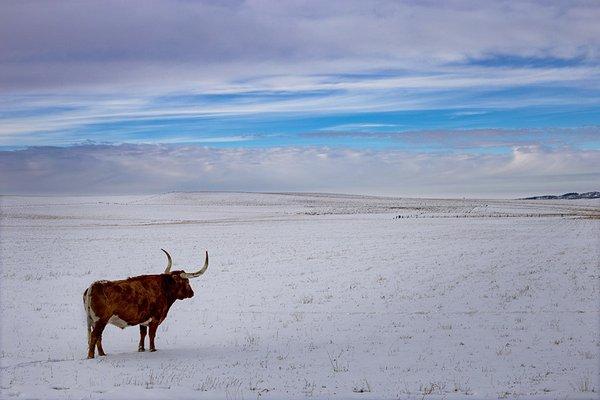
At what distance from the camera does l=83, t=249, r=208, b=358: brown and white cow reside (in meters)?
11.1

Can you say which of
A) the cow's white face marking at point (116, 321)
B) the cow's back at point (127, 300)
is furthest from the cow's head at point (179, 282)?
the cow's white face marking at point (116, 321)

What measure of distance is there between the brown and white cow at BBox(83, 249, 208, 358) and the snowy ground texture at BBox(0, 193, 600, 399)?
0.59 m

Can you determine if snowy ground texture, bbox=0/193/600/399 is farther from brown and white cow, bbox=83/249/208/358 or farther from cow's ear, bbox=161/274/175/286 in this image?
cow's ear, bbox=161/274/175/286

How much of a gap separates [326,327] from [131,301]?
5.29 m

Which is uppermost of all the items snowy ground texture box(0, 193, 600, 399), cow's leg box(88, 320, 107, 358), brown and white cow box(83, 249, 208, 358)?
brown and white cow box(83, 249, 208, 358)

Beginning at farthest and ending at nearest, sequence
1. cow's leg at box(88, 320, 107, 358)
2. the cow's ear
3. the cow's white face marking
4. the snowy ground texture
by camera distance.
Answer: the cow's ear, the cow's white face marking, cow's leg at box(88, 320, 107, 358), the snowy ground texture

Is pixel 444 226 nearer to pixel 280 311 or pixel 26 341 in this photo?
pixel 280 311

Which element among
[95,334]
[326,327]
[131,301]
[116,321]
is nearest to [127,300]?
[131,301]

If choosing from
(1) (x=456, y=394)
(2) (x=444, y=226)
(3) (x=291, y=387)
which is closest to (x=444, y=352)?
(1) (x=456, y=394)

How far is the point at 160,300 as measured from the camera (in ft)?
40.1

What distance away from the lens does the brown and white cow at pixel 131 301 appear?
11141 millimetres

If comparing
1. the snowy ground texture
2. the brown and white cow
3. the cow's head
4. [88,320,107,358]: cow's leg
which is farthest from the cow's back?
the snowy ground texture

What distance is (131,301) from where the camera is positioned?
454 inches

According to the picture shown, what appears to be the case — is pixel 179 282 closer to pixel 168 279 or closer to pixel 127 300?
pixel 168 279
